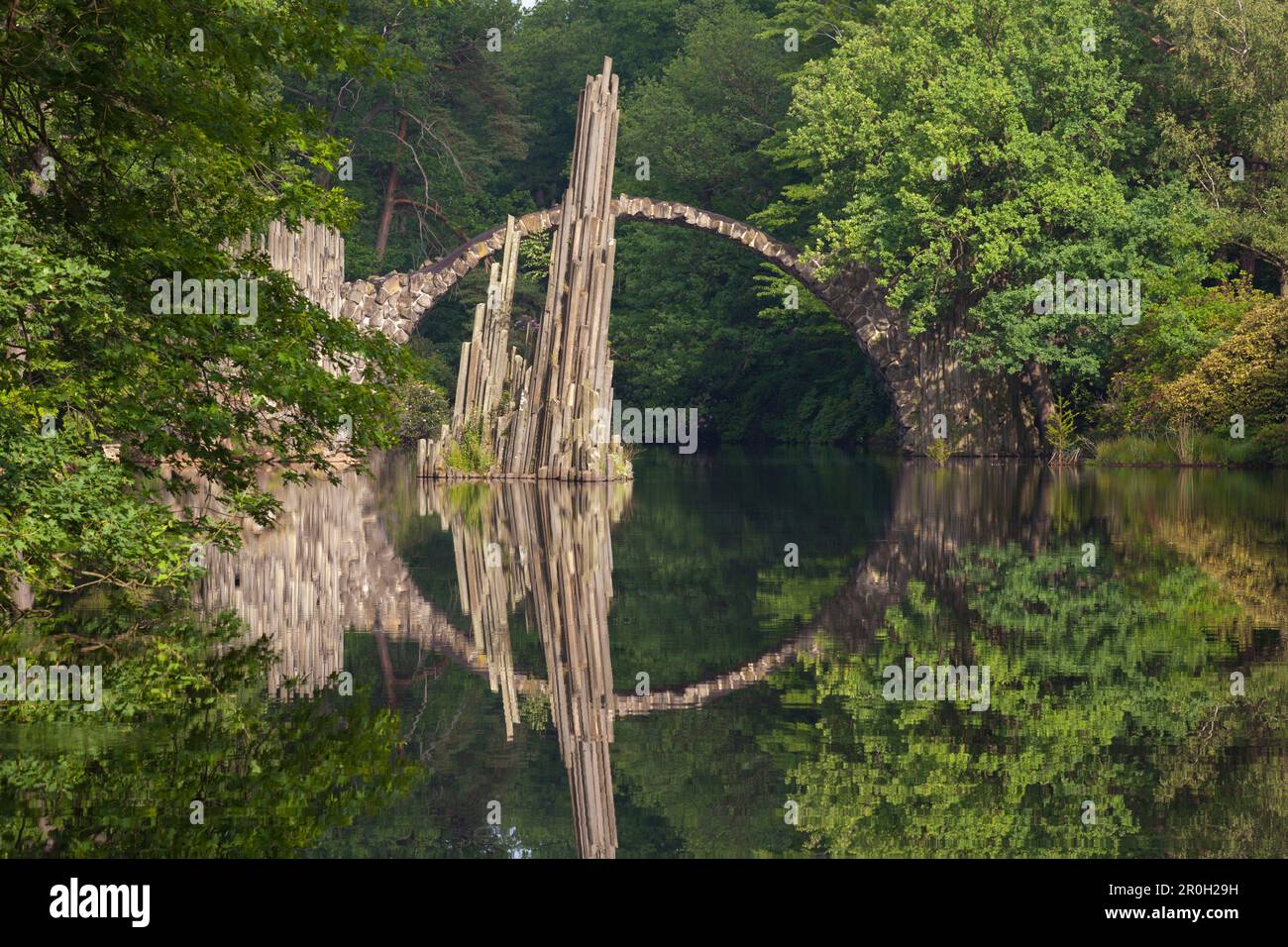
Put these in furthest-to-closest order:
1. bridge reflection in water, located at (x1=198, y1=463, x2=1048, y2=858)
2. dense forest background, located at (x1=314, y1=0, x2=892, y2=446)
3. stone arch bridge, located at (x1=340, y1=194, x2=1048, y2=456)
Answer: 1. dense forest background, located at (x1=314, y1=0, x2=892, y2=446)
2. stone arch bridge, located at (x1=340, y1=194, x2=1048, y2=456)
3. bridge reflection in water, located at (x1=198, y1=463, x2=1048, y2=858)

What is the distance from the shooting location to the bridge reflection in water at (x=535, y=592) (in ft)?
32.6

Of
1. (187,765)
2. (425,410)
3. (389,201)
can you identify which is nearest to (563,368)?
(425,410)

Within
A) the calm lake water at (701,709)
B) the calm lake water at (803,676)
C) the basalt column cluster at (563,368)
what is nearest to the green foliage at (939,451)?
the basalt column cluster at (563,368)

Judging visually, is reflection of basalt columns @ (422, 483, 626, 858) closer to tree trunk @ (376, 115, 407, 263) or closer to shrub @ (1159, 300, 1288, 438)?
shrub @ (1159, 300, 1288, 438)

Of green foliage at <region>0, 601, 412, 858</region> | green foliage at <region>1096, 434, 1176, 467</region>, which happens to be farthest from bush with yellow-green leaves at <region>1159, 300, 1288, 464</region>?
green foliage at <region>0, 601, 412, 858</region>

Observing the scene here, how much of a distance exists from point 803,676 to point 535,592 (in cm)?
495

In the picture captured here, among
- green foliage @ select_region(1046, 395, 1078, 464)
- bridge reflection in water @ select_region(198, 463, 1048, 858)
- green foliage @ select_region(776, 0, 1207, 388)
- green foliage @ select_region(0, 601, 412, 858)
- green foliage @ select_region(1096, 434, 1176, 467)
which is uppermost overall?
green foliage @ select_region(776, 0, 1207, 388)

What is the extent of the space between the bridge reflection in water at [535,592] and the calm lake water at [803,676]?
0.05 meters

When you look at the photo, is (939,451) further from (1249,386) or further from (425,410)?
(425,410)

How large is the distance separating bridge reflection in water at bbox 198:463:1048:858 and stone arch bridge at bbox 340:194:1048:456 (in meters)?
14.7

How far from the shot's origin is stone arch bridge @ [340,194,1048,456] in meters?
42.4

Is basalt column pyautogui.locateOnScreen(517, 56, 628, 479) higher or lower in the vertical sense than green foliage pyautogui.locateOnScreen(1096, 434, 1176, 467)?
higher

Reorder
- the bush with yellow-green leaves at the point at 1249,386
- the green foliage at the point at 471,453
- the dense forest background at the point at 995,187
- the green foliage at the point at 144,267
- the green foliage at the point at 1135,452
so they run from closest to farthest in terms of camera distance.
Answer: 1. the green foliage at the point at 144,267
2. the bush with yellow-green leaves at the point at 1249,386
3. the green foliage at the point at 471,453
4. the green foliage at the point at 1135,452
5. the dense forest background at the point at 995,187

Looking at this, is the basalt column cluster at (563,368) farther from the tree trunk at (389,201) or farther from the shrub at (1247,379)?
the tree trunk at (389,201)
